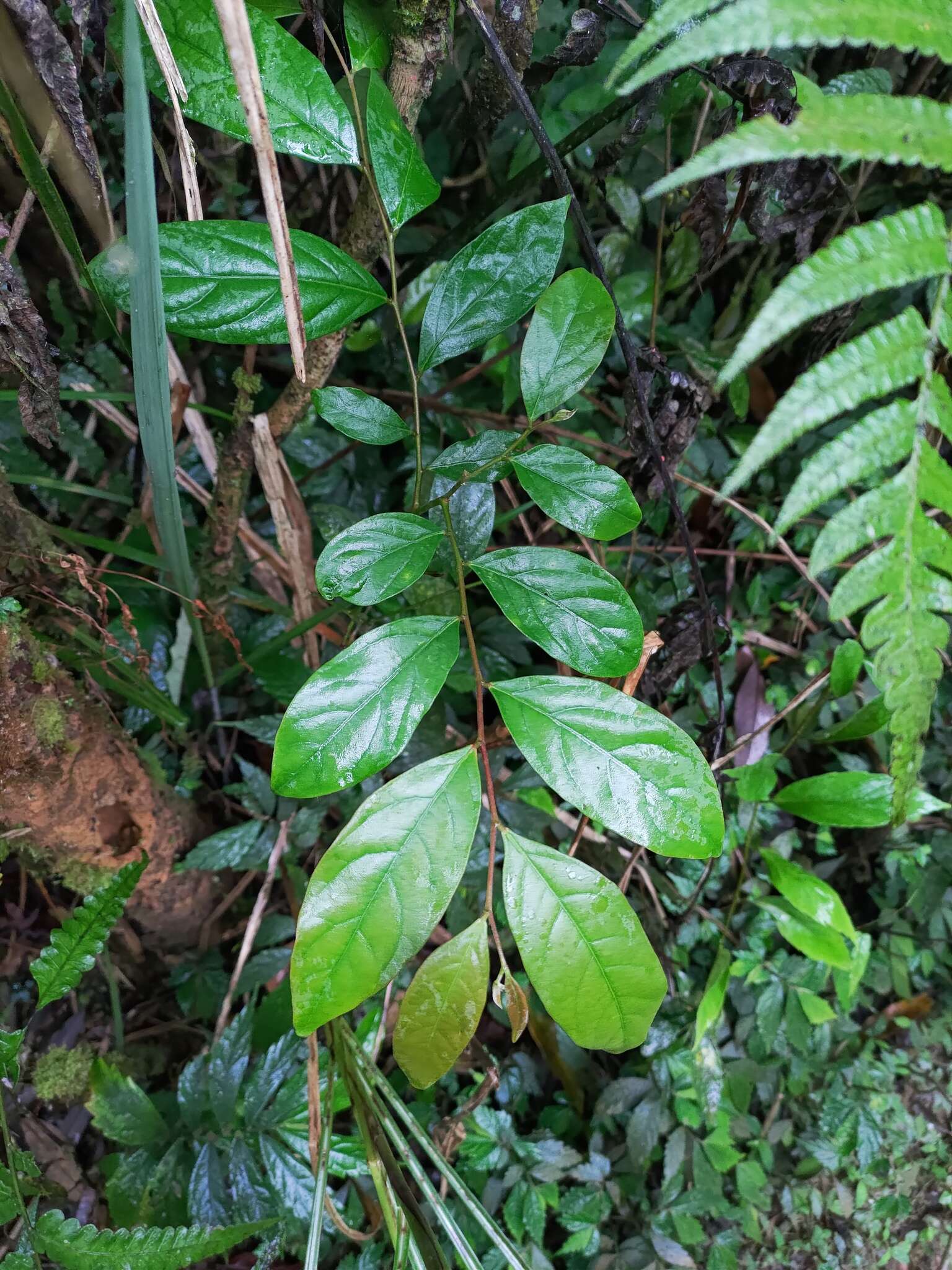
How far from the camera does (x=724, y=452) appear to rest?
128 cm

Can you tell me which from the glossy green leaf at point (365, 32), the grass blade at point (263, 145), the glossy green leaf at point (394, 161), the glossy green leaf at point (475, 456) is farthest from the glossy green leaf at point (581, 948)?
the glossy green leaf at point (365, 32)

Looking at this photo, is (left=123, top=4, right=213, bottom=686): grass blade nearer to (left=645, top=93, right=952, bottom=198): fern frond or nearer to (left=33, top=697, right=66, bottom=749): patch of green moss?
(left=33, top=697, right=66, bottom=749): patch of green moss

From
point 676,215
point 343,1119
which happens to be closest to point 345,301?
point 676,215

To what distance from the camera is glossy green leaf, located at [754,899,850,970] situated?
110 cm

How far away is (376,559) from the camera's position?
1.96 feet

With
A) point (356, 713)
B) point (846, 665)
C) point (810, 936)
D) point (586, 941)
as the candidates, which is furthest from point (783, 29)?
point (810, 936)

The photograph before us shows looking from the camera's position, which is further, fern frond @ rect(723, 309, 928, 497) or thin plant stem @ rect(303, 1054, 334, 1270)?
thin plant stem @ rect(303, 1054, 334, 1270)

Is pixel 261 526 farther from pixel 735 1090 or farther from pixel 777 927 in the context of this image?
pixel 735 1090

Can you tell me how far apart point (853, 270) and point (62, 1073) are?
1.34 m

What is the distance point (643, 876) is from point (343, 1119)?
0.62 metres

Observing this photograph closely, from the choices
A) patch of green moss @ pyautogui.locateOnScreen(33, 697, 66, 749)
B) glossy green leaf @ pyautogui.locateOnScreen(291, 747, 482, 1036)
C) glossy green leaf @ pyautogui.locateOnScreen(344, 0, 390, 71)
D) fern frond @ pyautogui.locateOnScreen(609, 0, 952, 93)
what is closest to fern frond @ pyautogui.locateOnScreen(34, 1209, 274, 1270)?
glossy green leaf @ pyautogui.locateOnScreen(291, 747, 482, 1036)

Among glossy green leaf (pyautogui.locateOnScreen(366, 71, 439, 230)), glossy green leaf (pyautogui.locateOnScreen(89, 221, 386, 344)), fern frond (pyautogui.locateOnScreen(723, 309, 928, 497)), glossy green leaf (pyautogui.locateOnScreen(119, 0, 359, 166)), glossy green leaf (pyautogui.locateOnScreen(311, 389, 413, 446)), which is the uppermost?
glossy green leaf (pyautogui.locateOnScreen(119, 0, 359, 166))

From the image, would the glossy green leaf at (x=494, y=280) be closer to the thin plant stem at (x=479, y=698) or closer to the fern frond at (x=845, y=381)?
the thin plant stem at (x=479, y=698)

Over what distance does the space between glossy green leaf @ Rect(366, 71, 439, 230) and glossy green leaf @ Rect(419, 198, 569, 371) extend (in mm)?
64
